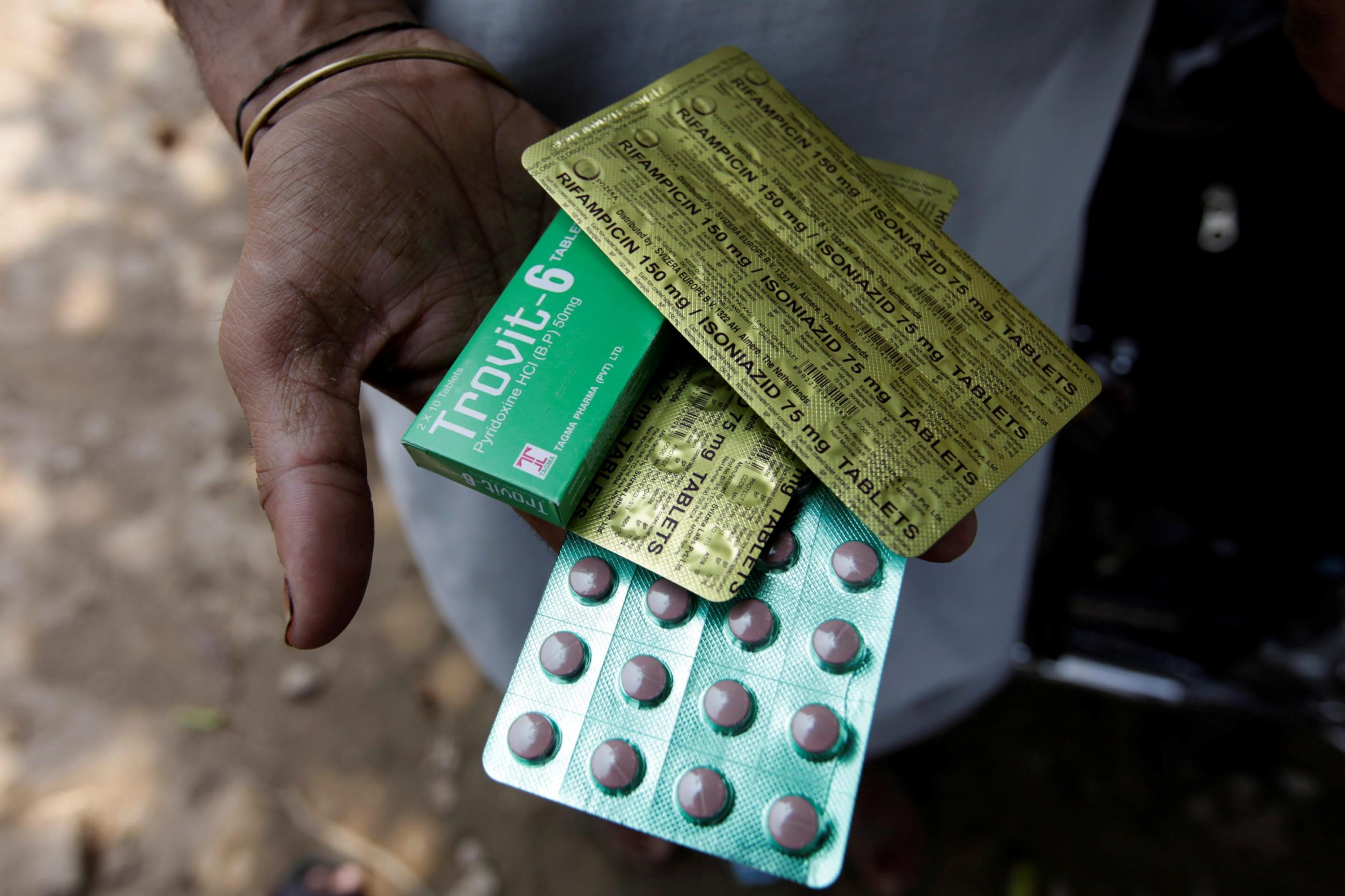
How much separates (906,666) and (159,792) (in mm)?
1278

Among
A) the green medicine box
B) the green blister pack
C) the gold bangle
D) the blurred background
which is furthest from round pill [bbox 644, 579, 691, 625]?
the blurred background

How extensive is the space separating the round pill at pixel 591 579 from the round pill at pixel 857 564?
210 millimetres

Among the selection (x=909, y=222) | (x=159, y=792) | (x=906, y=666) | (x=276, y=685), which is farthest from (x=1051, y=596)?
(x=159, y=792)

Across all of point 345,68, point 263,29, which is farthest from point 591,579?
point 263,29

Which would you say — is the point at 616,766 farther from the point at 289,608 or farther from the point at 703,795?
the point at 289,608

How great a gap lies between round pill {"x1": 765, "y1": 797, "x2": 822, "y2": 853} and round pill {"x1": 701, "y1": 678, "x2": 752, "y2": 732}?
0.25ft

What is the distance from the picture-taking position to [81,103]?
2.16 meters

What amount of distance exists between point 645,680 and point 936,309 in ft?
1.46

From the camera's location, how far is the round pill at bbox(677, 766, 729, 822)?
0.72 metres

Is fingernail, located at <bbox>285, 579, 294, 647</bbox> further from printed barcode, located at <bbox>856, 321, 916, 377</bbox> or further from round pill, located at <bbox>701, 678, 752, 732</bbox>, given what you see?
printed barcode, located at <bbox>856, 321, 916, 377</bbox>

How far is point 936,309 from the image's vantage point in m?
0.83

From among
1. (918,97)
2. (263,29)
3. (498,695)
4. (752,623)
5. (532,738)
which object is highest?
(918,97)

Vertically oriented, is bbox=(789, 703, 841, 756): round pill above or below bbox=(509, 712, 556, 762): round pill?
above

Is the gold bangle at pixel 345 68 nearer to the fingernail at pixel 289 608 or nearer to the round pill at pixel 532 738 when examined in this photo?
the fingernail at pixel 289 608
